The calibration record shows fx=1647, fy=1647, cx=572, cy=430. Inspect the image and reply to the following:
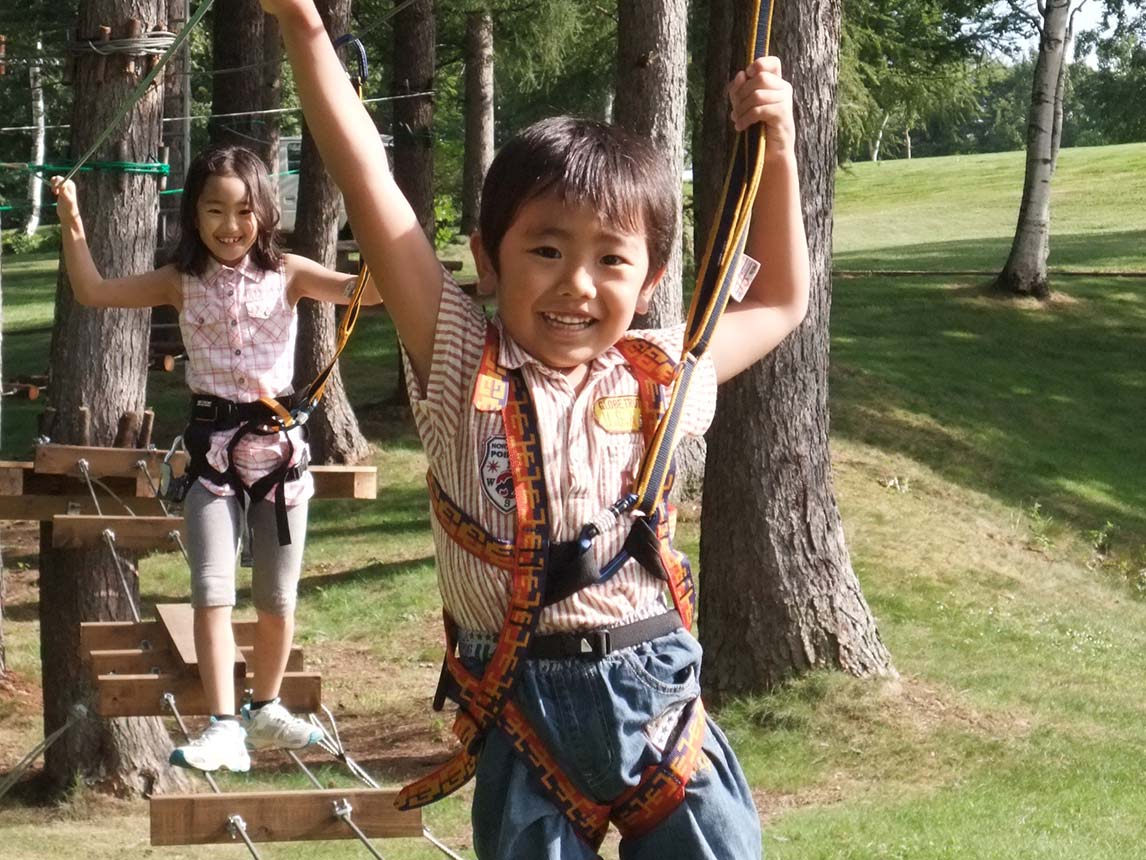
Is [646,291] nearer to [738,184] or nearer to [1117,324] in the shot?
[738,184]

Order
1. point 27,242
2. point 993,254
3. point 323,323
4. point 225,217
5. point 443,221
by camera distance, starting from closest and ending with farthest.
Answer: point 225,217 → point 323,323 → point 993,254 → point 443,221 → point 27,242

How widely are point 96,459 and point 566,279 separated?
410 cm

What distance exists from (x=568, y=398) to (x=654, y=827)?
637mm

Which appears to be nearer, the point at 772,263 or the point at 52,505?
the point at 772,263

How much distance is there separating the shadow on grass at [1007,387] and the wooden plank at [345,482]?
395 inches

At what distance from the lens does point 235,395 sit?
475 centimetres

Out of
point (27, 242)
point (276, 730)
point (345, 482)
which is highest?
point (345, 482)

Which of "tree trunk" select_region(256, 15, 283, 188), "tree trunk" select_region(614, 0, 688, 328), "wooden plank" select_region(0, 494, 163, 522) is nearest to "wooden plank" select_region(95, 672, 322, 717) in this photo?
"wooden plank" select_region(0, 494, 163, 522)

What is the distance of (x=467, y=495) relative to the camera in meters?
2.40

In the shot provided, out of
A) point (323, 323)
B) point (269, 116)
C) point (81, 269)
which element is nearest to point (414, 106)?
point (269, 116)

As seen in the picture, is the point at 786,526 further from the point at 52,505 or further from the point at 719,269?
the point at 719,269

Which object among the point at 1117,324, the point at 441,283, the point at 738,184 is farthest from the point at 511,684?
the point at 1117,324

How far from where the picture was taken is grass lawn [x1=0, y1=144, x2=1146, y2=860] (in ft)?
23.8

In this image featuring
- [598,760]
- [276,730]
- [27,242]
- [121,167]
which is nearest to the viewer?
[598,760]
